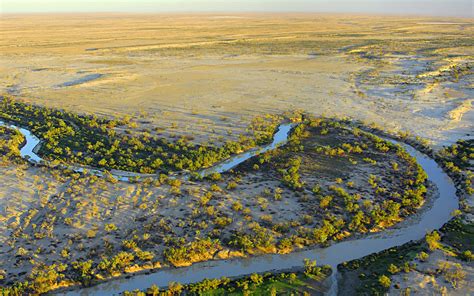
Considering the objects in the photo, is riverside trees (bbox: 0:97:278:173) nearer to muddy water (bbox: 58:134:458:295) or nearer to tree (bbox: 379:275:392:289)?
muddy water (bbox: 58:134:458:295)

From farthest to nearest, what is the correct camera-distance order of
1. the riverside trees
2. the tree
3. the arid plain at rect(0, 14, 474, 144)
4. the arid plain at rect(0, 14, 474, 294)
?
the arid plain at rect(0, 14, 474, 144)
the riverside trees
the arid plain at rect(0, 14, 474, 294)
the tree

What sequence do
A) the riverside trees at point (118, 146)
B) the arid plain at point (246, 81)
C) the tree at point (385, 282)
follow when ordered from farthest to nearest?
the arid plain at point (246, 81)
the riverside trees at point (118, 146)
the tree at point (385, 282)

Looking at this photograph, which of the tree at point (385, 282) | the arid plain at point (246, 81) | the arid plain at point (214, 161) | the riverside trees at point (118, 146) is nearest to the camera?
the tree at point (385, 282)

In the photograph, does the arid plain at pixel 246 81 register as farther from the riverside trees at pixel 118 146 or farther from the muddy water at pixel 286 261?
the muddy water at pixel 286 261

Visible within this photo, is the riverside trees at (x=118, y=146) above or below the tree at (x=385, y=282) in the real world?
above

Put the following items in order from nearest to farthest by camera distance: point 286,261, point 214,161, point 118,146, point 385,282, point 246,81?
point 385,282, point 286,261, point 214,161, point 118,146, point 246,81

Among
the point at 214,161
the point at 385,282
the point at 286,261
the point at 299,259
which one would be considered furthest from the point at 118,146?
the point at 385,282

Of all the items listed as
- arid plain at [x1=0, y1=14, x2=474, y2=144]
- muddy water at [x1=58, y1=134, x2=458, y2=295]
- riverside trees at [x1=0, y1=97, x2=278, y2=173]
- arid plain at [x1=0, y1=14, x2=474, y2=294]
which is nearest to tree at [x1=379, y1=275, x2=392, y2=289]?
arid plain at [x1=0, y1=14, x2=474, y2=294]

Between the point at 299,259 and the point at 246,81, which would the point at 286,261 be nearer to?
the point at 299,259

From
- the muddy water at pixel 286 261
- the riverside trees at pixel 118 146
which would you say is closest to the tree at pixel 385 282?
the muddy water at pixel 286 261

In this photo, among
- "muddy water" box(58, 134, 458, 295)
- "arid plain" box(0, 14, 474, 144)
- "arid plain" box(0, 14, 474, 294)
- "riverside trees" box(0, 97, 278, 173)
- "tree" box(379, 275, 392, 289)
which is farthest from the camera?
"arid plain" box(0, 14, 474, 144)

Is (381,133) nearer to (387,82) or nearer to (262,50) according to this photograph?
(387,82)
